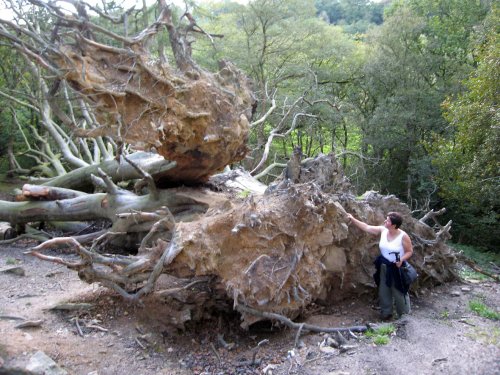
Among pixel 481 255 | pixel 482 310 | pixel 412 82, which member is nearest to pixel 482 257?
pixel 481 255

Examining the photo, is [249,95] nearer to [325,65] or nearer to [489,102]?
[489,102]

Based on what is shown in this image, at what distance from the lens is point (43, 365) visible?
14.1ft

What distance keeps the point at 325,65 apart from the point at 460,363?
17710 mm

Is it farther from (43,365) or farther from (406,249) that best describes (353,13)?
(43,365)

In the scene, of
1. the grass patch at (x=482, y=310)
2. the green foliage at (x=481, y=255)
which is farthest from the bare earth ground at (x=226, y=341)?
the green foliage at (x=481, y=255)

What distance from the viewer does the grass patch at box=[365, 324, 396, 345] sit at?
492 centimetres

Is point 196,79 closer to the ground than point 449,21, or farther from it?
closer to the ground

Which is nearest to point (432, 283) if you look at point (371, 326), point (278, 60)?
point (371, 326)

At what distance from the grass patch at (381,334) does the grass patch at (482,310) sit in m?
1.50

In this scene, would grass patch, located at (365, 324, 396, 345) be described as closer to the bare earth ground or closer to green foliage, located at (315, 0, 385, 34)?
the bare earth ground

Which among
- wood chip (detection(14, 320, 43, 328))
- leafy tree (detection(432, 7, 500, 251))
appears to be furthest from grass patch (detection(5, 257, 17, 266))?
leafy tree (detection(432, 7, 500, 251))

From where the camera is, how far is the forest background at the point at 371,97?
35.5 feet

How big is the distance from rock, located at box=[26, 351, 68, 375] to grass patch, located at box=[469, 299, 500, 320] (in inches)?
199

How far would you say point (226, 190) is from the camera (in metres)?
8.86
